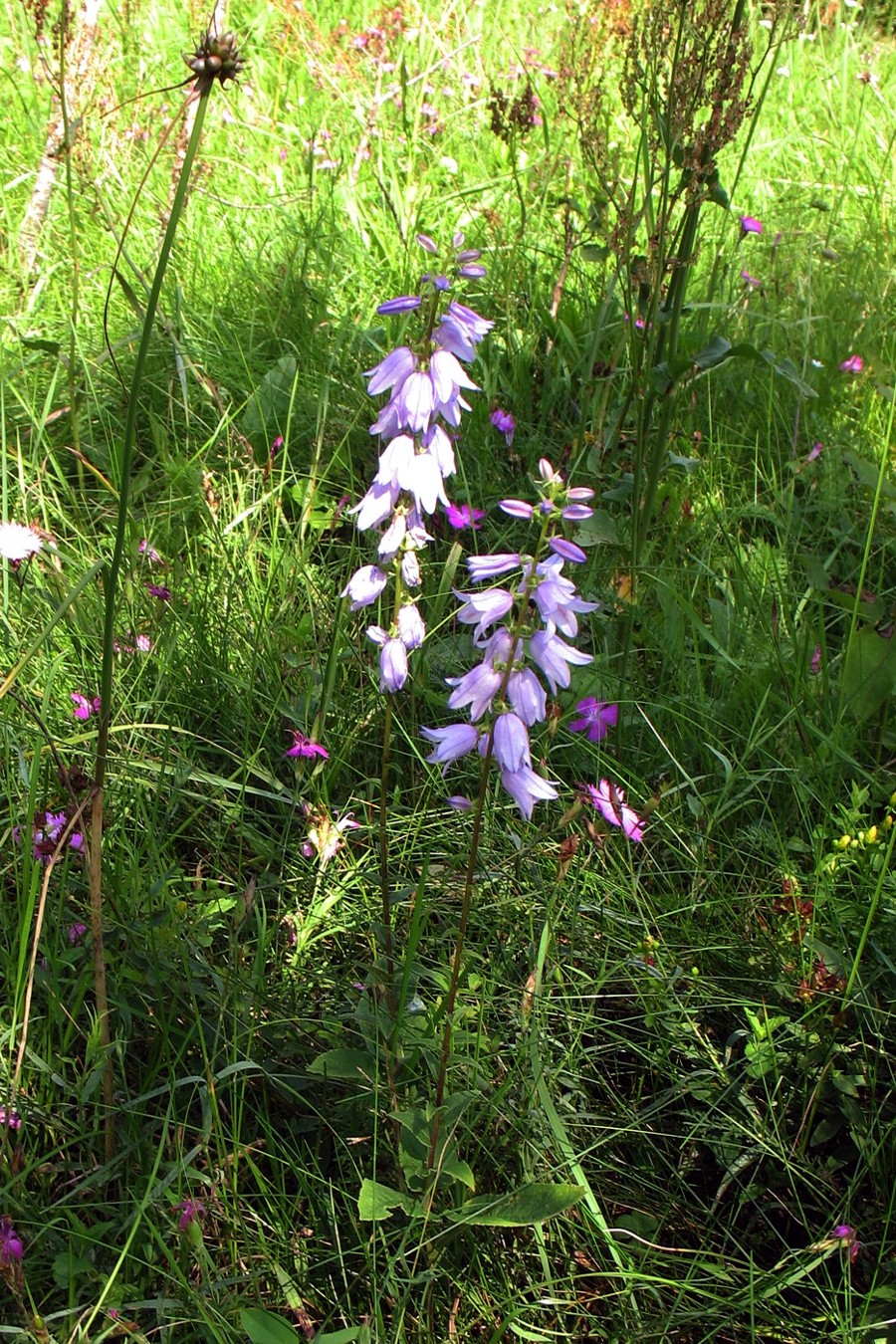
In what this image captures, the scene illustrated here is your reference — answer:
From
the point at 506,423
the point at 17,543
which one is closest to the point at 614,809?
the point at 17,543

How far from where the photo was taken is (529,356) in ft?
9.53

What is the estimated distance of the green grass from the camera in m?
1.31

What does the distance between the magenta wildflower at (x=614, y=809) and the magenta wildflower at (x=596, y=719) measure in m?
0.16

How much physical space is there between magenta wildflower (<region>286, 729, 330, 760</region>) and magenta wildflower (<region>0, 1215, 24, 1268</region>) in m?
0.78

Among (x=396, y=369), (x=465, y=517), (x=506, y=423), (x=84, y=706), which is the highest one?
(x=396, y=369)

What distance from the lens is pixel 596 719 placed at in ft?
6.31

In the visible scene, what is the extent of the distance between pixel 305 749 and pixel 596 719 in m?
0.50

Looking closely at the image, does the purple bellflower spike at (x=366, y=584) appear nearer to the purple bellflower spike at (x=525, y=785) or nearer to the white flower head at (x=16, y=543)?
the purple bellflower spike at (x=525, y=785)

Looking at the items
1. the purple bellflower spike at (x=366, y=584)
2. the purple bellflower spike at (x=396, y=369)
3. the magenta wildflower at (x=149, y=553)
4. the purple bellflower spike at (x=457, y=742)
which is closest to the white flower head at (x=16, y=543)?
the magenta wildflower at (x=149, y=553)

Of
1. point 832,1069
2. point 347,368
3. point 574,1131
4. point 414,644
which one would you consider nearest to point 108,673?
point 414,644

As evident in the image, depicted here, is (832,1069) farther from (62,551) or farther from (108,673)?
(62,551)

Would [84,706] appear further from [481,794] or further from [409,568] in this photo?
[481,794]

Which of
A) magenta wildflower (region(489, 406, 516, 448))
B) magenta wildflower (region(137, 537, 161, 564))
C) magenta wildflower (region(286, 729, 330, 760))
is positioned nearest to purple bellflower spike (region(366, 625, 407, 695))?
magenta wildflower (region(286, 729, 330, 760))

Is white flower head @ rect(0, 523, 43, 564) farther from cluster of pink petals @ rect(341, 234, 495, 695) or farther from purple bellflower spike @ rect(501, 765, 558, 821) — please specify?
purple bellflower spike @ rect(501, 765, 558, 821)
